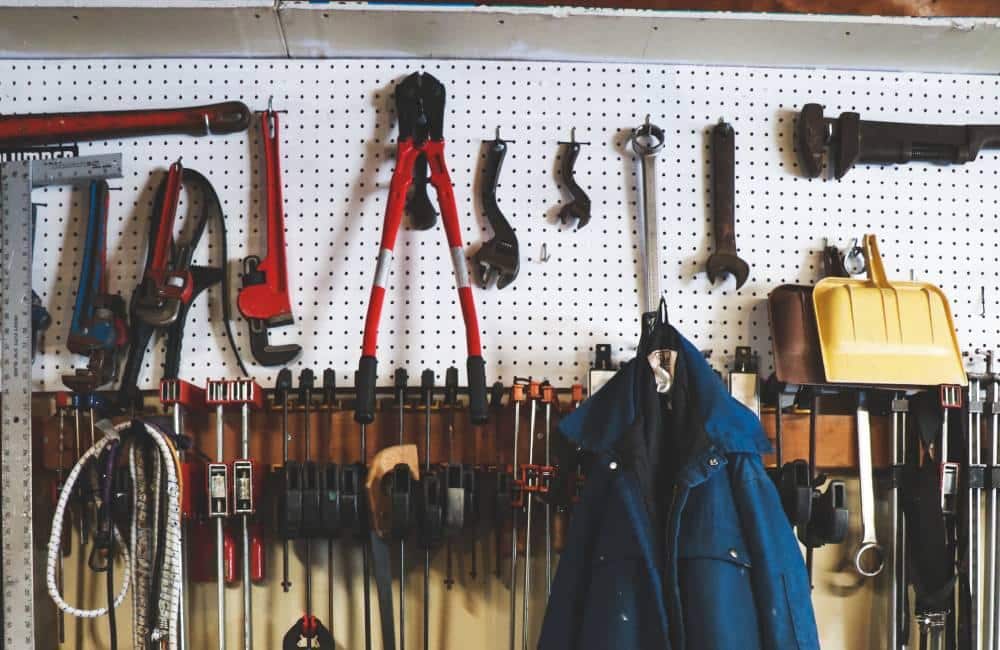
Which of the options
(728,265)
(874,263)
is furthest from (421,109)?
(874,263)

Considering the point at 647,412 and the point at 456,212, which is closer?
the point at 647,412

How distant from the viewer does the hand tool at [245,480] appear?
73.8 inches

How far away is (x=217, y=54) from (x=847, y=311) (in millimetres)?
1640

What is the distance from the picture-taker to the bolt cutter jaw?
2051 millimetres

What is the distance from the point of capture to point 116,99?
2.13 metres

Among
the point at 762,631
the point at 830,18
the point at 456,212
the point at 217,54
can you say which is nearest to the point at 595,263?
the point at 456,212

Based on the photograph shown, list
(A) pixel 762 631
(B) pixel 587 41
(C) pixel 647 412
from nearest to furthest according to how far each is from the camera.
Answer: (A) pixel 762 631 → (C) pixel 647 412 → (B) pixel 587 41

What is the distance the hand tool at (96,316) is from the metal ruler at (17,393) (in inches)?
3.7

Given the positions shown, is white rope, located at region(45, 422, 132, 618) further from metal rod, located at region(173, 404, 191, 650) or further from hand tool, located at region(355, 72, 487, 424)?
hand tool, located at region(355, 72, 487, 424)

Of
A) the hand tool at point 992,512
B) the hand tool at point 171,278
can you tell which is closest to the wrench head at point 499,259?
the hand tool at point 171,278

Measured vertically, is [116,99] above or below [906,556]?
above

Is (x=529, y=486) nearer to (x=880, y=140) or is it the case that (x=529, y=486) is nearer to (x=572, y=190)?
(x=572, y=190)

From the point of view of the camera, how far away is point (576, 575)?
170 centimetres

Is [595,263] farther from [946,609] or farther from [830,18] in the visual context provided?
[946,609]
